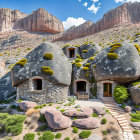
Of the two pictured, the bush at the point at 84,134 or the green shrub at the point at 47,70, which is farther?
the green shrub at the point at 47,70

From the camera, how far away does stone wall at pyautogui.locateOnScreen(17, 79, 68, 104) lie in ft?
45.4

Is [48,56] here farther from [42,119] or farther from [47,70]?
[42,119]

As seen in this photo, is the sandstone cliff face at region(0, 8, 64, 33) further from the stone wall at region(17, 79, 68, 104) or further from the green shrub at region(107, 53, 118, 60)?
the stone wall at region(17, 79, 68, 104)

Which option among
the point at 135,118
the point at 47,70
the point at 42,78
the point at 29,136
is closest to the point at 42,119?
the point at 29,136

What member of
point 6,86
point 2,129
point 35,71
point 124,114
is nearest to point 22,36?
point 6,86

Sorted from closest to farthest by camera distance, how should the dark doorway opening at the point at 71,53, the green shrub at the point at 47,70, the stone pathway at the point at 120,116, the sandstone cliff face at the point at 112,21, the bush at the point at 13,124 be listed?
the stone pathway at the point at 120,116, the bush at the point at 13,124, the green shrub at the point at 47,70, the dark doorway opening at the point at 71,53, the sandstone cliff face at the point at 112,21

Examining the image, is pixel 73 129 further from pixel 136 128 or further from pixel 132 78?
pixel 132 78

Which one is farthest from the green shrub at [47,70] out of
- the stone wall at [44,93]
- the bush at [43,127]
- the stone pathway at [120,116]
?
the stone pathway at [120,116]

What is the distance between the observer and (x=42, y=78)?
14.1 meters

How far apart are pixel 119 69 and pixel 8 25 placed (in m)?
101

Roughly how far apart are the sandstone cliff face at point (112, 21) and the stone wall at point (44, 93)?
58147 millimetres

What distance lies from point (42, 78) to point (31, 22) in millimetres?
82321

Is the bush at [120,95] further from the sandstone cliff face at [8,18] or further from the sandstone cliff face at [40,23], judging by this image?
the sandstone cliff face at [8,18]

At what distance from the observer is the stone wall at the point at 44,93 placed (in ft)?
45.4
